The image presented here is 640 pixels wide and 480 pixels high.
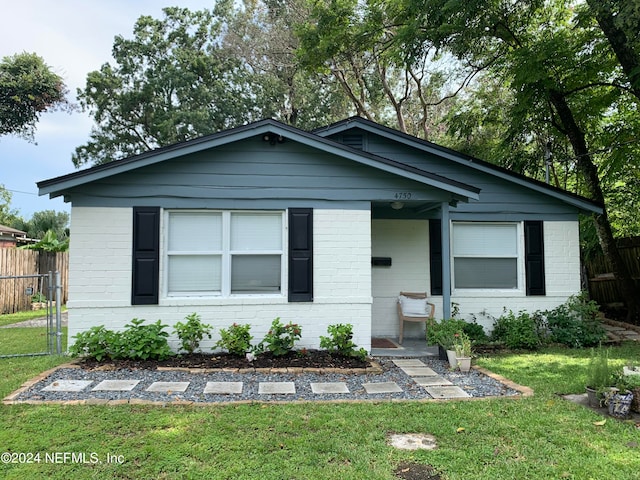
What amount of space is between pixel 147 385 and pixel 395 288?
4.72 metres

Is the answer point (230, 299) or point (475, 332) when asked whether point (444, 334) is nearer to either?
point (475, 332)

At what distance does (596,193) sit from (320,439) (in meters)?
8.59

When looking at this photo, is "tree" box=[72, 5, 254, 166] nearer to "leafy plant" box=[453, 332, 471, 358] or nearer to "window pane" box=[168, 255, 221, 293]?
"window pane" box=[168, 255, 221, 293]

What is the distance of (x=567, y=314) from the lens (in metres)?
7.73

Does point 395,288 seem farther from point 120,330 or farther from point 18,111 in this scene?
point 18,111

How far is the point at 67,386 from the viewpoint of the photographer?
474 centimetres

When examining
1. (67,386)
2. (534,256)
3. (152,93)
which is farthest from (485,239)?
(152,93)

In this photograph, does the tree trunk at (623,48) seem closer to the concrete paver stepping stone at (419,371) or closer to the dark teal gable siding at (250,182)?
the dark teal gable siding at (250,182)

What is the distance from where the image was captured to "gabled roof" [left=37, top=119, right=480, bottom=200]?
5.87 meters

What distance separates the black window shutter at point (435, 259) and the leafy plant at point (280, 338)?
308 centimetres

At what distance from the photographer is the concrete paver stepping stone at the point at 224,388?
15.3 ft

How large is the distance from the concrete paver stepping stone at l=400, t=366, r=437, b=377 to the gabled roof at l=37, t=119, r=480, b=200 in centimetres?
263

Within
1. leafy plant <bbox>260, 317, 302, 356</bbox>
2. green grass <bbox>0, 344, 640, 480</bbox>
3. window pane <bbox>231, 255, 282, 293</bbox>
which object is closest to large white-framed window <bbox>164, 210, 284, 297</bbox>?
window pane <bbox>231, 255, 282, 293</bbox>

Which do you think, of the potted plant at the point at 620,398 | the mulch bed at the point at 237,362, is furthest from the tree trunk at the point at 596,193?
the mulch bed at the point at 237,362
